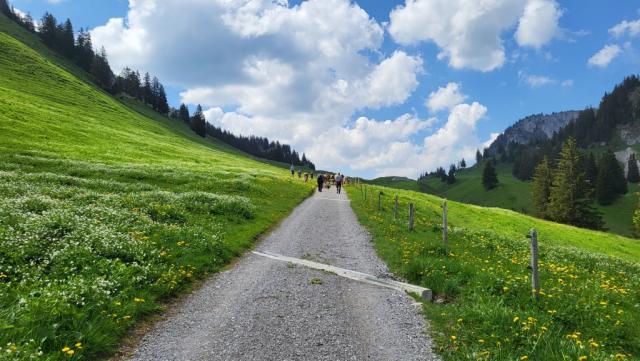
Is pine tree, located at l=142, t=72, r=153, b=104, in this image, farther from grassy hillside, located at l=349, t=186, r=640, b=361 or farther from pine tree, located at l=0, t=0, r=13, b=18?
grassy hillside, located at l=349, t=186, r=640, b=361

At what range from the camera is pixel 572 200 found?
81.8 metres

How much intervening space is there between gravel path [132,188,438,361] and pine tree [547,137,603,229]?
81619mm

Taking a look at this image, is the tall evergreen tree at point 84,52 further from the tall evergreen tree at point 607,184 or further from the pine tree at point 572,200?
the tall evergreen tree at point 607,184

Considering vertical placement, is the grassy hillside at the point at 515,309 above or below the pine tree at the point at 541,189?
below

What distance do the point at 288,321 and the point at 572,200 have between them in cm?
8881

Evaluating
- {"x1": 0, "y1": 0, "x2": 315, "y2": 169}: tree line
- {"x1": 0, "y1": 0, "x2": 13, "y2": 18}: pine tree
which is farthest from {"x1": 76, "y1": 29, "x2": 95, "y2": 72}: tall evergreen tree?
{"x1": 0, "y1": 0, "x2": 13, "y2": 18}: pine tree

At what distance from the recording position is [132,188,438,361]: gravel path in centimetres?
855

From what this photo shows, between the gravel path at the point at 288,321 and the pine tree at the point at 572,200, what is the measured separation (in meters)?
81.6

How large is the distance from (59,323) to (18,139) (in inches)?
2291

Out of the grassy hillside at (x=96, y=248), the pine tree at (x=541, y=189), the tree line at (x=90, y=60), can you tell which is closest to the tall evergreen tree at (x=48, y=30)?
the tree line at (x=90, y=60)

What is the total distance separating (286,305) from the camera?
1138cm

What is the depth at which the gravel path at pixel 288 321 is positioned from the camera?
28.1 feet

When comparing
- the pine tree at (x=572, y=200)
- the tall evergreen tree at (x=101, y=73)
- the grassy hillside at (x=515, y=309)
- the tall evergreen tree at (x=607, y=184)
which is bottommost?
the grassy hillside at (x=515, y=309)

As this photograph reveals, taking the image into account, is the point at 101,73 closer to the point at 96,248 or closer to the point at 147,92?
the point at 147,92
